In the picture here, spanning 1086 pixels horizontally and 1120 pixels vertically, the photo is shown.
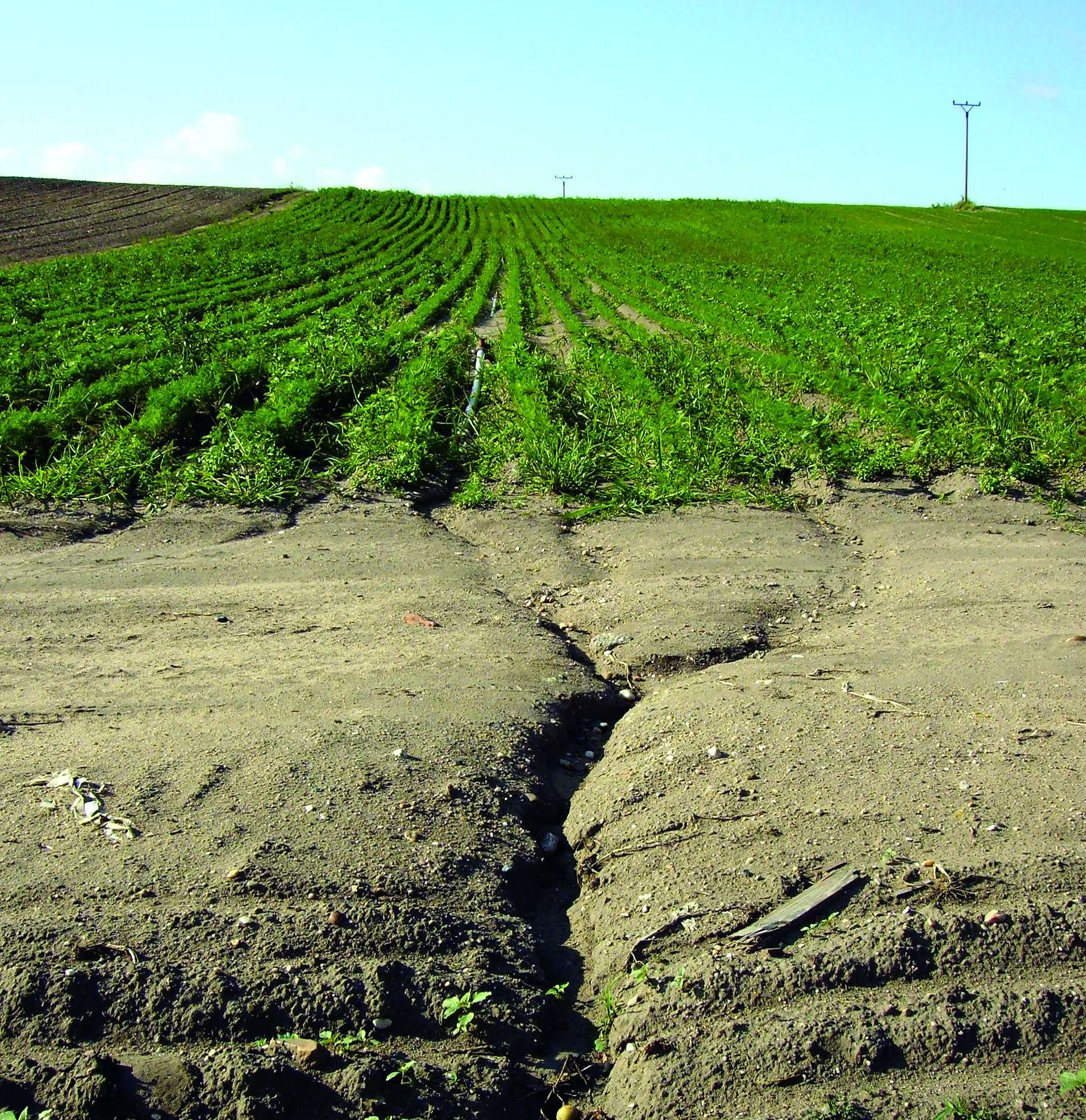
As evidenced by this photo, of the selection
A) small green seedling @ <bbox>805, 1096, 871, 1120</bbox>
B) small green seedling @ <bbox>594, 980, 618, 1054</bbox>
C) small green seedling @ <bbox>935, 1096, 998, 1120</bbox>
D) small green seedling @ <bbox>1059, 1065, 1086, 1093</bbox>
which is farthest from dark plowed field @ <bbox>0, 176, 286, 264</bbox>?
Result: small green seedling @ <bbox>1059, 1065, 1086, 1093</bbox>

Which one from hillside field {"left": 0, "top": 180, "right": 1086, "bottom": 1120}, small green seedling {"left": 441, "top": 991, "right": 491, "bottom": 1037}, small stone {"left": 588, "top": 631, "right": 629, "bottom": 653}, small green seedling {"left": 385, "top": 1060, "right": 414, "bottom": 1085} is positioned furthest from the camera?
small stone {"left": 588, "top": 631, "right": 629, "bottom": 653}

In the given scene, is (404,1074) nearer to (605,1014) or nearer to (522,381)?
(605,1014)

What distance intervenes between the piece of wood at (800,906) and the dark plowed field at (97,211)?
2622 centimetres

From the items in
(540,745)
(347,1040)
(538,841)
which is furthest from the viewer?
(540,745)

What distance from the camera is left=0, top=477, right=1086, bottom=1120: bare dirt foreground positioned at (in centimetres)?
293

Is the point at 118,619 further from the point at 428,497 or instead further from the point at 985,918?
the point at 985,918

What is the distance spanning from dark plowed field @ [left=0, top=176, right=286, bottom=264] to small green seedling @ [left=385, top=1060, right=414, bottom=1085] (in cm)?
2622

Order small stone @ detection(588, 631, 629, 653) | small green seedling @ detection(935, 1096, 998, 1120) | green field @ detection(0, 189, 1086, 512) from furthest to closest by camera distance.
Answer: green field @ detection(0, 189, 1086, 512) < small stone @ detection(588, 631, 629, 653) < small green seedling @ detection(935, 1096, 998, 1120)

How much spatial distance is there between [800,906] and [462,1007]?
111 cm

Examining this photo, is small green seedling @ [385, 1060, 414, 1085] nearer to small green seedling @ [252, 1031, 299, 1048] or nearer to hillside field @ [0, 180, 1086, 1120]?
hillside field @ [0, 180, 1086, 1120]

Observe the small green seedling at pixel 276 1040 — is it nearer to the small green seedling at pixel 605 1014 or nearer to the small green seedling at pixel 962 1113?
the small green seedling at pixel 605 1014

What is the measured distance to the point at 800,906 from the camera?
11.3 feet

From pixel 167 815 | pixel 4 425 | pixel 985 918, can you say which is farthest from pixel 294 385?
pixel 985 918

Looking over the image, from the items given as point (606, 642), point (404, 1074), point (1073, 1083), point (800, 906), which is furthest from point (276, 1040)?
point (606, 642)
